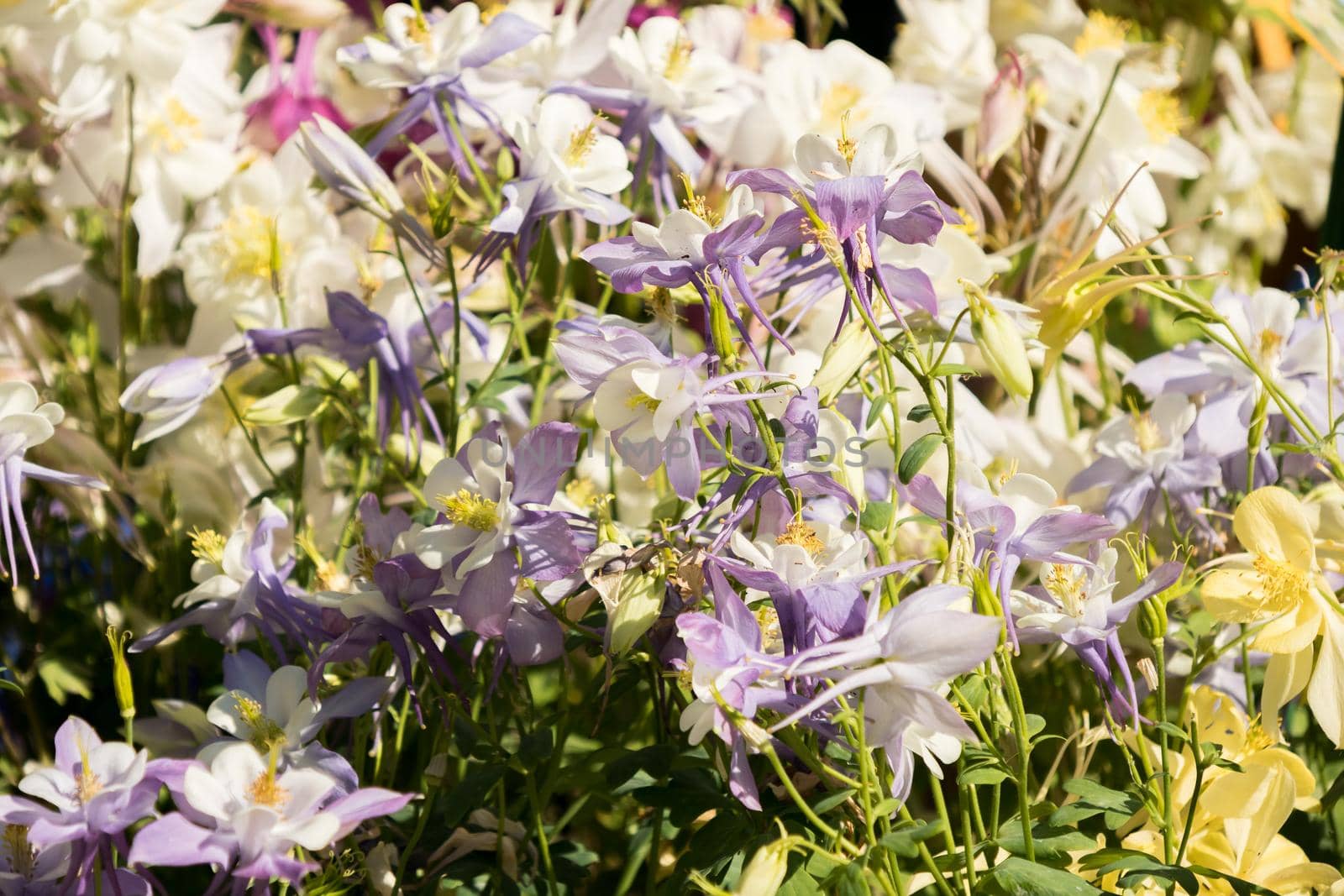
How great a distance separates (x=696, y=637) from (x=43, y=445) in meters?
0.37

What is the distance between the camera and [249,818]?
1.09 ft

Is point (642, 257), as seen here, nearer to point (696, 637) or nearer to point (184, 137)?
point (696, 637)

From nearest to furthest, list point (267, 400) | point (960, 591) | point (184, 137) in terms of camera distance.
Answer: point (960, 591), point (267, 400), point (184, 137)

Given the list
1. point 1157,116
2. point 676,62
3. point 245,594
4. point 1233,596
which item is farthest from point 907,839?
point 1157,116

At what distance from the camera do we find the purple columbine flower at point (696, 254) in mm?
363

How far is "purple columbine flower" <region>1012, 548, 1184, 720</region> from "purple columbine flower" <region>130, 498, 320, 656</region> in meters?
0.26

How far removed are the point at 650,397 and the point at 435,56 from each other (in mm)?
237

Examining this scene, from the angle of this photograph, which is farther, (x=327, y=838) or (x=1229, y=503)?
(x=1229, y=503)

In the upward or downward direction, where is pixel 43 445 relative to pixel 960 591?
downward

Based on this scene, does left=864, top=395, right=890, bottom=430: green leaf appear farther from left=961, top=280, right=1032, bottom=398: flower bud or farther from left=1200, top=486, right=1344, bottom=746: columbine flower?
left=1200, top=486, right=1344, bottom=746: columbine flower

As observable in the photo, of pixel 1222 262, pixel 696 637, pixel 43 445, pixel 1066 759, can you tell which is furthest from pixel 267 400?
pixel 1222 262

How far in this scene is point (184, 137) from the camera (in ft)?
2.19

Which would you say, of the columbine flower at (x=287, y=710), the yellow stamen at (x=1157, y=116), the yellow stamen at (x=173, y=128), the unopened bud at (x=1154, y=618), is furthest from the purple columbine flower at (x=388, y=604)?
the yellow stamen at (x=1157, y=116)

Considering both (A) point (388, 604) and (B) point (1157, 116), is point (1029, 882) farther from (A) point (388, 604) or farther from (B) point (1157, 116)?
(B) point (1157, 116)
